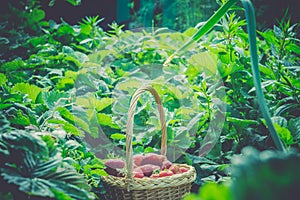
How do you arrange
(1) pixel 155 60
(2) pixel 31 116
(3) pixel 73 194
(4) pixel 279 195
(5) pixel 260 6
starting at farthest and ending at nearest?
1. (5) pixel 260 6
2. (1) pixel 155 60
3. (2) pixel 31 116
4. (3) pixel 73 194
5. (4) pixel 279 195

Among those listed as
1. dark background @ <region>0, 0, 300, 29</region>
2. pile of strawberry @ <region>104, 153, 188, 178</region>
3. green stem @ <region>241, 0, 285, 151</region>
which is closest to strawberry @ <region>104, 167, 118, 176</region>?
pile of strawberry @ <region>104, 153, 188, 178</region>

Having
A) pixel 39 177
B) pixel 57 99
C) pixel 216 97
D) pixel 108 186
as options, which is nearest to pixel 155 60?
pixel 216 97

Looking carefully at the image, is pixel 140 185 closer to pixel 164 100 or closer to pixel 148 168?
pixel 148 168

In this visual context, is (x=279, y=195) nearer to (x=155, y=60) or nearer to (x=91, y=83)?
(x=91, y=83)

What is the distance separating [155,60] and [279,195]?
2658 millimetres

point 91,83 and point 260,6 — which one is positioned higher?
point 260,6

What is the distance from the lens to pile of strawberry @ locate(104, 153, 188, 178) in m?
1.79

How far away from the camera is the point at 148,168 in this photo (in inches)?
71.9

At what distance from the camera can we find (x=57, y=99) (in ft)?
6.47

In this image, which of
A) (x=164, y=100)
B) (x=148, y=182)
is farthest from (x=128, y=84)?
(x=148, y=182)

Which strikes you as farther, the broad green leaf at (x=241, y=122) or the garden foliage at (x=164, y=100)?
the broad green leaf at (x=241, y=122)

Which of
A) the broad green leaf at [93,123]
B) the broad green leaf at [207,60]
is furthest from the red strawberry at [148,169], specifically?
the broad green leaf at [207,60]

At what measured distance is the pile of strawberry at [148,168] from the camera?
70.7 inches

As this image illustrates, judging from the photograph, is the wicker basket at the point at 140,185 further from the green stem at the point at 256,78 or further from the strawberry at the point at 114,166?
the green stem at the point at 256,78
